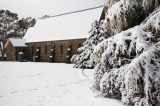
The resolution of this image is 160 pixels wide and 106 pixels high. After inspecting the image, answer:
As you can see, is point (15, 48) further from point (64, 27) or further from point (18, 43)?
point (64, 27)

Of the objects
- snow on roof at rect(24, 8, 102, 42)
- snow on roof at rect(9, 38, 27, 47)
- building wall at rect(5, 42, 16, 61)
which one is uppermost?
snow on roof at rect(24, 8, 102, 42)

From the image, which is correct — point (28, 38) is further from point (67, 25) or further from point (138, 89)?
point (138, 89)

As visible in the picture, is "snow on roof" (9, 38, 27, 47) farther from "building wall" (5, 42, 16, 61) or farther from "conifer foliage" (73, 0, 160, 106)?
"conifer foliage" (73, 0, 160, 106)

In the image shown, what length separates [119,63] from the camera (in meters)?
9.95

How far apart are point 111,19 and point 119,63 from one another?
202cm

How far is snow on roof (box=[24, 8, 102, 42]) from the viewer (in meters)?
41.1

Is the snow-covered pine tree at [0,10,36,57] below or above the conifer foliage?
above

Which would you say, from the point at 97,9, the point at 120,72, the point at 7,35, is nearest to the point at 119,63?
the point at 120,72

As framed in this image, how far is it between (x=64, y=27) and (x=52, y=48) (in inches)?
176

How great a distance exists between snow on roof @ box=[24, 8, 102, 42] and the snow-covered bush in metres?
28.3

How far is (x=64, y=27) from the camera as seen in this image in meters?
45.3

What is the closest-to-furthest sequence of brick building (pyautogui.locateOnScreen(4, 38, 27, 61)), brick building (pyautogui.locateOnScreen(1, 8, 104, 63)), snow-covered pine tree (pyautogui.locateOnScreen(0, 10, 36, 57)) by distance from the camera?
brick building (pyautogui.locateOnScreen(1, 8, 104, 63))
brick building (pyautogui.locateOnScreen(4, 38, 27, 61))
snow-covered pine tree (pyautogui.locateOnScreen(0, 10, 36, 57))

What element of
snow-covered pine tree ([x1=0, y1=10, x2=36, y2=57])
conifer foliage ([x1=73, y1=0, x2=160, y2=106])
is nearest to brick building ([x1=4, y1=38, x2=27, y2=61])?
snow-covered pine tree ([x1=0, y1=10, x2=36, y2=57])

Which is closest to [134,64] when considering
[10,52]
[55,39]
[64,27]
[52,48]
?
[55,39]
